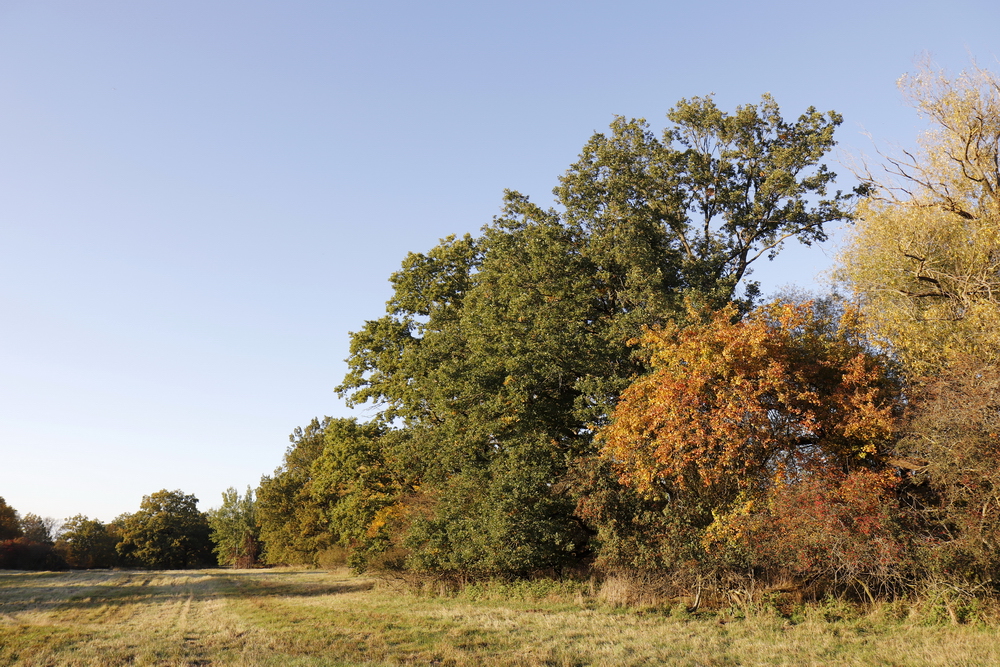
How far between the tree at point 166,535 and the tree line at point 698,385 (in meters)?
67.2

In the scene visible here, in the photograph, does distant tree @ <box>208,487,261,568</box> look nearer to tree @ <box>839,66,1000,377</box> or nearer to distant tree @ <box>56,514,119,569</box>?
distant tree @ <box>56,514,119,569</box>

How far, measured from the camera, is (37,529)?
10206cm

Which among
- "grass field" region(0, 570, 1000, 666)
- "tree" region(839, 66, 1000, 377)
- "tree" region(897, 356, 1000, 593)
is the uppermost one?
"tree" region(839, 66, 1000, 377)

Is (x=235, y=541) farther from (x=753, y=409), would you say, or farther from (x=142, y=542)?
(x=753, y=409)

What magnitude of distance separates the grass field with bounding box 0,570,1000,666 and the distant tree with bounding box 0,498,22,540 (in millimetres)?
79979

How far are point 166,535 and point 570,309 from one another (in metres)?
85.9

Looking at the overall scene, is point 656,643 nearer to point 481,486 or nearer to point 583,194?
point 481,486

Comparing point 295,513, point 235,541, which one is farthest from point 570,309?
point 235,541

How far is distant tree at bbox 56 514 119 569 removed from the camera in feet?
289

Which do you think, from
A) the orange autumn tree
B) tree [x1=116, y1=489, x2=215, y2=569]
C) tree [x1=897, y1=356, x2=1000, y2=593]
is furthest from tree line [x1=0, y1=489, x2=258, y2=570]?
tree [x1=897, y1=356, x2=1000, y2=593]

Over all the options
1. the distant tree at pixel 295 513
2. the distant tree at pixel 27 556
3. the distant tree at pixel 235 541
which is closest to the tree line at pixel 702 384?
the distant tree at pixel 295 513

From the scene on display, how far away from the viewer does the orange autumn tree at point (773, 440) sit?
1745 centimetres

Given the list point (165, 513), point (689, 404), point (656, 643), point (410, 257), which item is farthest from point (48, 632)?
point (165, 513)

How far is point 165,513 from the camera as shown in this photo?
9350 centimetres
